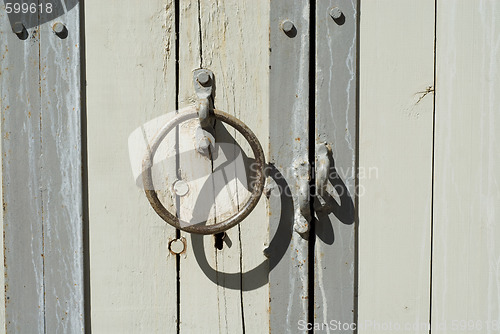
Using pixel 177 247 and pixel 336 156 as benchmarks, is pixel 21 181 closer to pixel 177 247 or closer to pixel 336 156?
pixel 177 247

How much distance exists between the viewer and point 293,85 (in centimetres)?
111

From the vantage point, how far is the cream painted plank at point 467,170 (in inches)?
43.9

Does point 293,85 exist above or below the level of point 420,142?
above

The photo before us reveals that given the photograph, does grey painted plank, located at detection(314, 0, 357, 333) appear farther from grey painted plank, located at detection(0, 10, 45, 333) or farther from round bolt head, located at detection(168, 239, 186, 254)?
grey painted plank, located at detection(0, 10, 45, 333)

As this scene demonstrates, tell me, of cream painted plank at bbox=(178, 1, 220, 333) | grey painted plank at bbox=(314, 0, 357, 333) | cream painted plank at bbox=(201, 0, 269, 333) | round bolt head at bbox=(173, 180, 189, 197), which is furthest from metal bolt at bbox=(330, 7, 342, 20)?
round bolt head at bbox=(173, 180, 189, 197)

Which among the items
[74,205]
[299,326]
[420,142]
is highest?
[420,142]

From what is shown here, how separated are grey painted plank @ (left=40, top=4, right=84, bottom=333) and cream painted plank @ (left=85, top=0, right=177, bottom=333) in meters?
0.02

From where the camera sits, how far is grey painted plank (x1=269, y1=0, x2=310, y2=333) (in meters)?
1.11

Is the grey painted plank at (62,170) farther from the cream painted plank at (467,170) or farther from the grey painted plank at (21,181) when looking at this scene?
the cream painted plank at (467,170)

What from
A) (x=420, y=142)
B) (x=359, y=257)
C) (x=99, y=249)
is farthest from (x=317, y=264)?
(x=99, y=249)

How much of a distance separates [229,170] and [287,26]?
0.27m

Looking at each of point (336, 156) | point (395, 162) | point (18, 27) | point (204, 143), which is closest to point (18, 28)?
point (18, 27)

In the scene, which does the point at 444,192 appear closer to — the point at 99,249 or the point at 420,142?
the point at 420,142

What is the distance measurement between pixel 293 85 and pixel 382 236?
317mm
